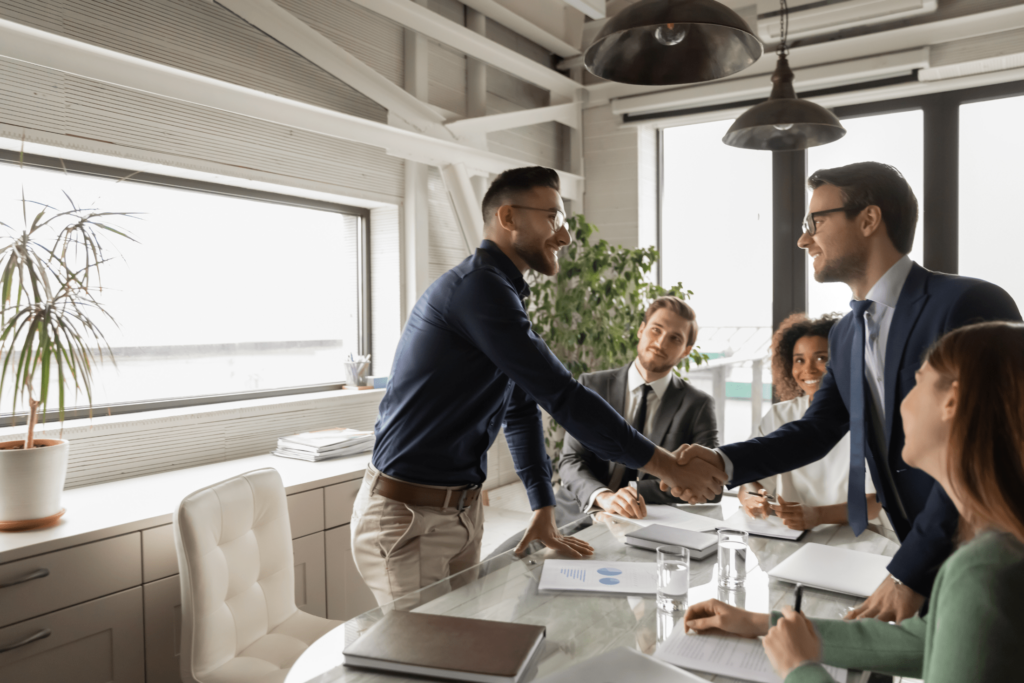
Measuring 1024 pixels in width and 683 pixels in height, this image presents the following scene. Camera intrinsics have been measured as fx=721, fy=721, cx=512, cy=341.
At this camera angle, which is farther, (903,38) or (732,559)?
(903,38)

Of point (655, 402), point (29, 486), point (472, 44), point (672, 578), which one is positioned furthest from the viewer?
point (472, 44)

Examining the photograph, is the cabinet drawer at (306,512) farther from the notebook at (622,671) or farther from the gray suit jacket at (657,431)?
the notebook at (622,671)

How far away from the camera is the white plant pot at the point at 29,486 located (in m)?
1.86

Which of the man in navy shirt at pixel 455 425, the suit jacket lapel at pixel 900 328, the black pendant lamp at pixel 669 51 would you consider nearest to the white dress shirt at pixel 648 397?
the man in navy shirt at pixel 455 425

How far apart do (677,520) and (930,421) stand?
1.04m

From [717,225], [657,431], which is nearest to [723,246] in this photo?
[717,225]

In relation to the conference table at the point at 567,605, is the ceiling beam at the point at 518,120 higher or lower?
higher

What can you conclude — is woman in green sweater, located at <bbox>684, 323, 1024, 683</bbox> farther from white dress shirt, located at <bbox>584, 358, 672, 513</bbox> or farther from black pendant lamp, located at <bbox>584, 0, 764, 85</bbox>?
white dress shirt, located at <bbox>584, 358, 672, 513</bbox>

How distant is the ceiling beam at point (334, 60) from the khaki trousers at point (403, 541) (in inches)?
69.9

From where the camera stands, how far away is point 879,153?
4.03 m

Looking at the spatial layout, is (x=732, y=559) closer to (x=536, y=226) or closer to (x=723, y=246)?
(x=536, y=226)

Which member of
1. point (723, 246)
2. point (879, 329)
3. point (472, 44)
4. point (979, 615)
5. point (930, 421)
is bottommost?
point (979, 615)

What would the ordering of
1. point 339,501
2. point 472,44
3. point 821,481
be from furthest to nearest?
point 472,44 → point 339,501 → point 821,481

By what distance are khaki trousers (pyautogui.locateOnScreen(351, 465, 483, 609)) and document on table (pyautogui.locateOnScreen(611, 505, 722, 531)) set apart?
0.47 m
